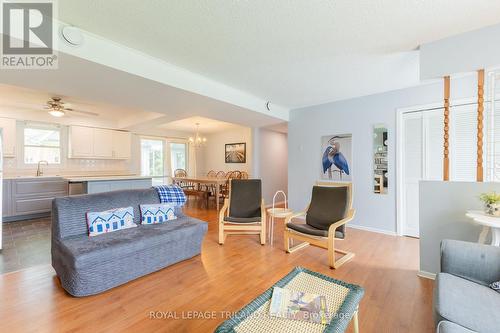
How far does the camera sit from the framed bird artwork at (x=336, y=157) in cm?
416

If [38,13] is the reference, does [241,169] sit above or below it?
below

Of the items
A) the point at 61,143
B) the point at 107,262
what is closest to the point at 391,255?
the point at 107,262

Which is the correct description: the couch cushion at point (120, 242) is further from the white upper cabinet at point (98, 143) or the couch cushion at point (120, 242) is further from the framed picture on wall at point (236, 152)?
the framed picture on wall at point (236, 152)

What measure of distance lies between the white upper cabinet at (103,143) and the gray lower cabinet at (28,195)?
108 cm

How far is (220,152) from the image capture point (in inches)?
311

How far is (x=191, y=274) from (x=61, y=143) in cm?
531

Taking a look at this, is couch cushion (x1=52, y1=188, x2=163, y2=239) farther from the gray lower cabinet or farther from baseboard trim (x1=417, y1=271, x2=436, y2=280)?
the gray lower cabinet

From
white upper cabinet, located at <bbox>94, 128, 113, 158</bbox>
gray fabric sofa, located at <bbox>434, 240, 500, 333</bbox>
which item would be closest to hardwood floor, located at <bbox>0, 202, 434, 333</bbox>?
gray fabric sofa, located at <bbox>434, 240, 500, 333</bbox>

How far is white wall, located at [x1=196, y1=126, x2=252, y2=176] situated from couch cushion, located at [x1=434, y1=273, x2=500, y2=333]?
562 centimetres

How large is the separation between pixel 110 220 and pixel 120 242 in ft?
1.48

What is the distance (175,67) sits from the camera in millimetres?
2799

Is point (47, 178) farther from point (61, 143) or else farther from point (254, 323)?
point (254, 323)

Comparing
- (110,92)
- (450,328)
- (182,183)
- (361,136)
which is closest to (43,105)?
(110,92)

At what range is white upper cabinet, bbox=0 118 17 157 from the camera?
4.53 m
